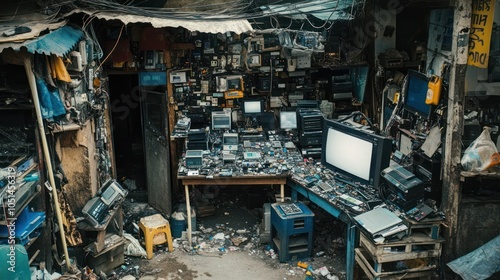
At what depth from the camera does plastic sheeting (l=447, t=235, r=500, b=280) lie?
5.82 m

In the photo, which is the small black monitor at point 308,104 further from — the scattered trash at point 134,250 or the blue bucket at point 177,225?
the scattered trash at point 134,250

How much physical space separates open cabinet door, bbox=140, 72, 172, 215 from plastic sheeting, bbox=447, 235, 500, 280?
206 inches

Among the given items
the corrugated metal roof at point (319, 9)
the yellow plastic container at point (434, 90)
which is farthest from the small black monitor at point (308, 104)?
the yellow plastic container at point (434, 90)

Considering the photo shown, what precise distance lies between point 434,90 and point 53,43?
16.2 feet

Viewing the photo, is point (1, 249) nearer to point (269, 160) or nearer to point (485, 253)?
point (269, 160)

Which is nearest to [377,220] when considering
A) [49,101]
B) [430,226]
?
[430,226]

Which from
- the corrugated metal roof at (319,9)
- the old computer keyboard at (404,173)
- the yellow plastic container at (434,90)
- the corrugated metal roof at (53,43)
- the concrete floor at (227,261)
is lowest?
the concrete floor at (227,261)

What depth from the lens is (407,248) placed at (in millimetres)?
Answer: 6207

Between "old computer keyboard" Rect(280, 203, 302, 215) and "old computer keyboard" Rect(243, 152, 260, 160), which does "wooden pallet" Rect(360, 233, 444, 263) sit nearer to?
"old computer keyboard" Rect(280, 203, 302, 215)

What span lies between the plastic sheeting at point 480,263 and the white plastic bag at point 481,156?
902 millimetres

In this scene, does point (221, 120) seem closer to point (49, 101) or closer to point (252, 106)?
point (252, 106)

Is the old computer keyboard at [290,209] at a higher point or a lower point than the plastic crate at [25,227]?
lower

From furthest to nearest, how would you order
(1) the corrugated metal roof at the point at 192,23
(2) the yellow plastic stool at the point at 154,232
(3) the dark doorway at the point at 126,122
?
(3) the dark doorway at the point at 126,122 → (2) the yellow plastic stool at the point at 154,232 → (1) the corrugated metal roof at the point at 192,23

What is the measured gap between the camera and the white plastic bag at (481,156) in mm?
5980
